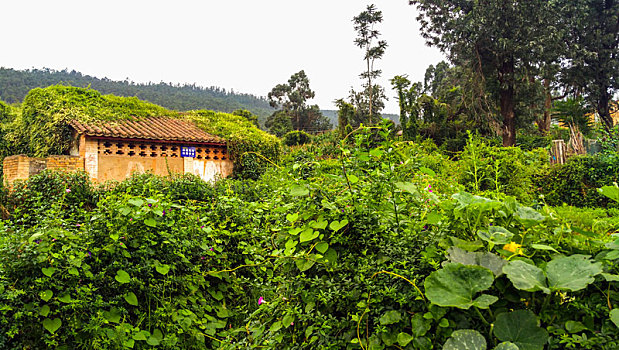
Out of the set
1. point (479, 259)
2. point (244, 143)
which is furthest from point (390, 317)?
point (244, 143)

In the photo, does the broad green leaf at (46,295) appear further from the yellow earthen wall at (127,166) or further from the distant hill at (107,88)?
the distant hill at (107,88)

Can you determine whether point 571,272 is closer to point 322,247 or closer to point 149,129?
point 322,247

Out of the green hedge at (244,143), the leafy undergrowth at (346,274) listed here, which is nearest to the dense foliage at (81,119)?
the green hedge at (244,143)

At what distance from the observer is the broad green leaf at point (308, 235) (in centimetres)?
175

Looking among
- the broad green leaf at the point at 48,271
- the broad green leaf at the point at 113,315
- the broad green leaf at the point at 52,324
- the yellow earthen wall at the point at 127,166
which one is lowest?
the broad green leaf at the point at 113,315

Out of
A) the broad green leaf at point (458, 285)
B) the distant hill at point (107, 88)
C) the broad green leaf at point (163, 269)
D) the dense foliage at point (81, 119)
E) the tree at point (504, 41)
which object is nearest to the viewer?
the broad green leaf at point (458, 285)

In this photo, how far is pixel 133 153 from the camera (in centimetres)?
1302

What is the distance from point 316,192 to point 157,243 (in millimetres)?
1668

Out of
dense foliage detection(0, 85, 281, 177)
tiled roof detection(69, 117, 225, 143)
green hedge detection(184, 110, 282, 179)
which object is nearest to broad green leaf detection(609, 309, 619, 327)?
dense foliage detection(0, 85, 281, 177)

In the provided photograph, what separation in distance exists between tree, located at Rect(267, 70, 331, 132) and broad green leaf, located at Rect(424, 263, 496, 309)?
52232 mm

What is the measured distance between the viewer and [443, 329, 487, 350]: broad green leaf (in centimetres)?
119

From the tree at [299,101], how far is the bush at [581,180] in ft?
143

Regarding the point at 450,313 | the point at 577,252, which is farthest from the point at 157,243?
the point at 577,252

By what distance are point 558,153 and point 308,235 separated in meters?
12.3
